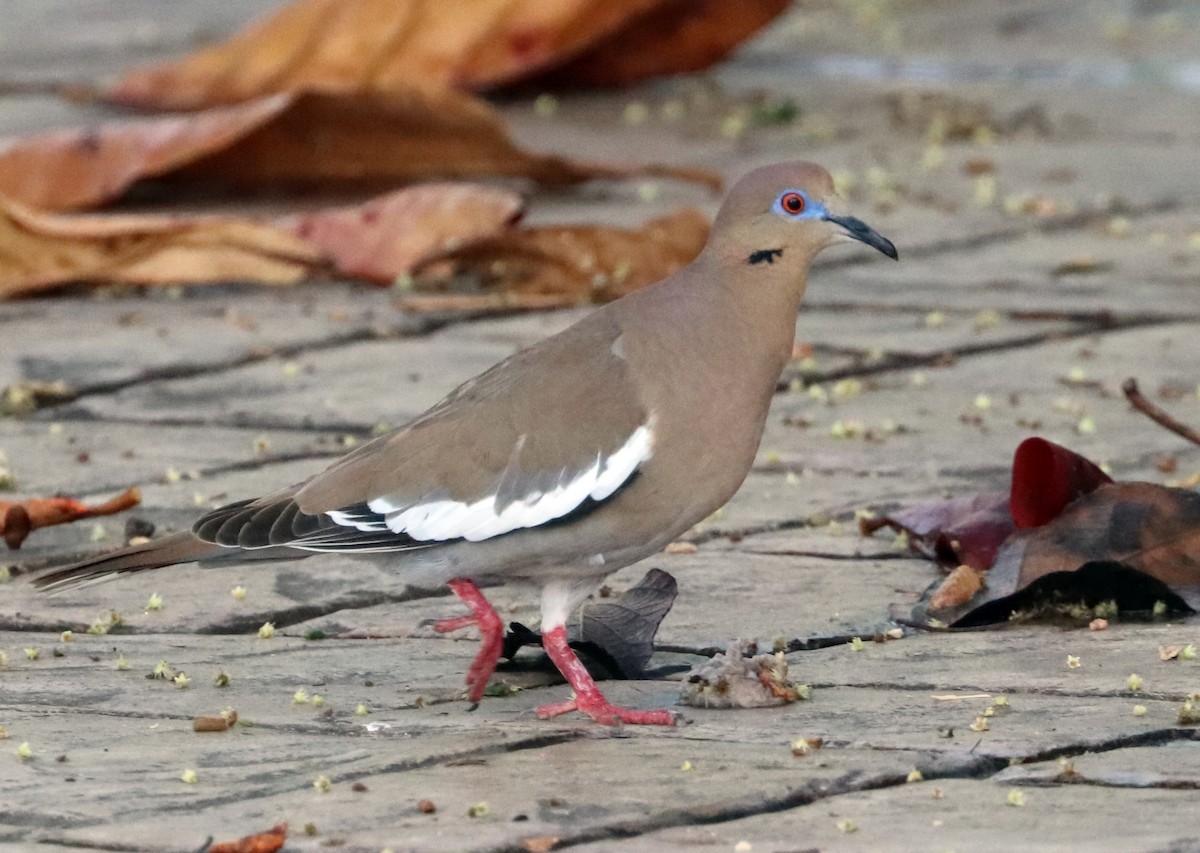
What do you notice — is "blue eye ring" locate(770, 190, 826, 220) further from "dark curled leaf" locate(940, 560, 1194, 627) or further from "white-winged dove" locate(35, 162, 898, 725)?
"dark curled leaf" locate(940, 560, 1194, 627)

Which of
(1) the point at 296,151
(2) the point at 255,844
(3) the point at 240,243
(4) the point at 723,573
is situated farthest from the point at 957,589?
(1) the point at 296,151

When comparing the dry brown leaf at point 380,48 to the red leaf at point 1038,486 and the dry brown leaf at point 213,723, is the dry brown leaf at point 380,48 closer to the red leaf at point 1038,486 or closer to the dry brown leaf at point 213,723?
the red leaf at point 1038,486

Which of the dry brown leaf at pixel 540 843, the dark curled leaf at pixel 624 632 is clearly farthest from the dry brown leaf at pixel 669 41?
the dry brown leaf at pixel 540 843

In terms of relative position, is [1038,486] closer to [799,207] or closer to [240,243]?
[799,207]

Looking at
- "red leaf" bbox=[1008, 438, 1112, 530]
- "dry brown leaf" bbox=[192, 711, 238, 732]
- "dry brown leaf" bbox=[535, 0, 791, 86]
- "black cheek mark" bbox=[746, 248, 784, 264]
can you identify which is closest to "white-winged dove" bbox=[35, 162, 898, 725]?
"black cheek mark" bbox=[746, 248, 784, 264]

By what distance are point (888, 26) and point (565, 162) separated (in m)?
4.40

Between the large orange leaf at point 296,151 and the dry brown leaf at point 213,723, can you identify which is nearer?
the dry brown leaf at point 213,723

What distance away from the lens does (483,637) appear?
3348 millimetres

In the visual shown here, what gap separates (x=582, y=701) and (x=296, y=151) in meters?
4.28

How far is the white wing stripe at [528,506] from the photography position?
3143 millimetres

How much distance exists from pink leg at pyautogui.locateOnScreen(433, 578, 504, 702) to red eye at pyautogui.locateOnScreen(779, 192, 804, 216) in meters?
0.73

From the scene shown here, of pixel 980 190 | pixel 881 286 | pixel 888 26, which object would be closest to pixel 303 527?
pixel 881 286

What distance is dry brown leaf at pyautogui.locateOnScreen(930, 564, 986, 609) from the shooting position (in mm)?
3531

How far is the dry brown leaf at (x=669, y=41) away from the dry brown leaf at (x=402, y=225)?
2358mm
